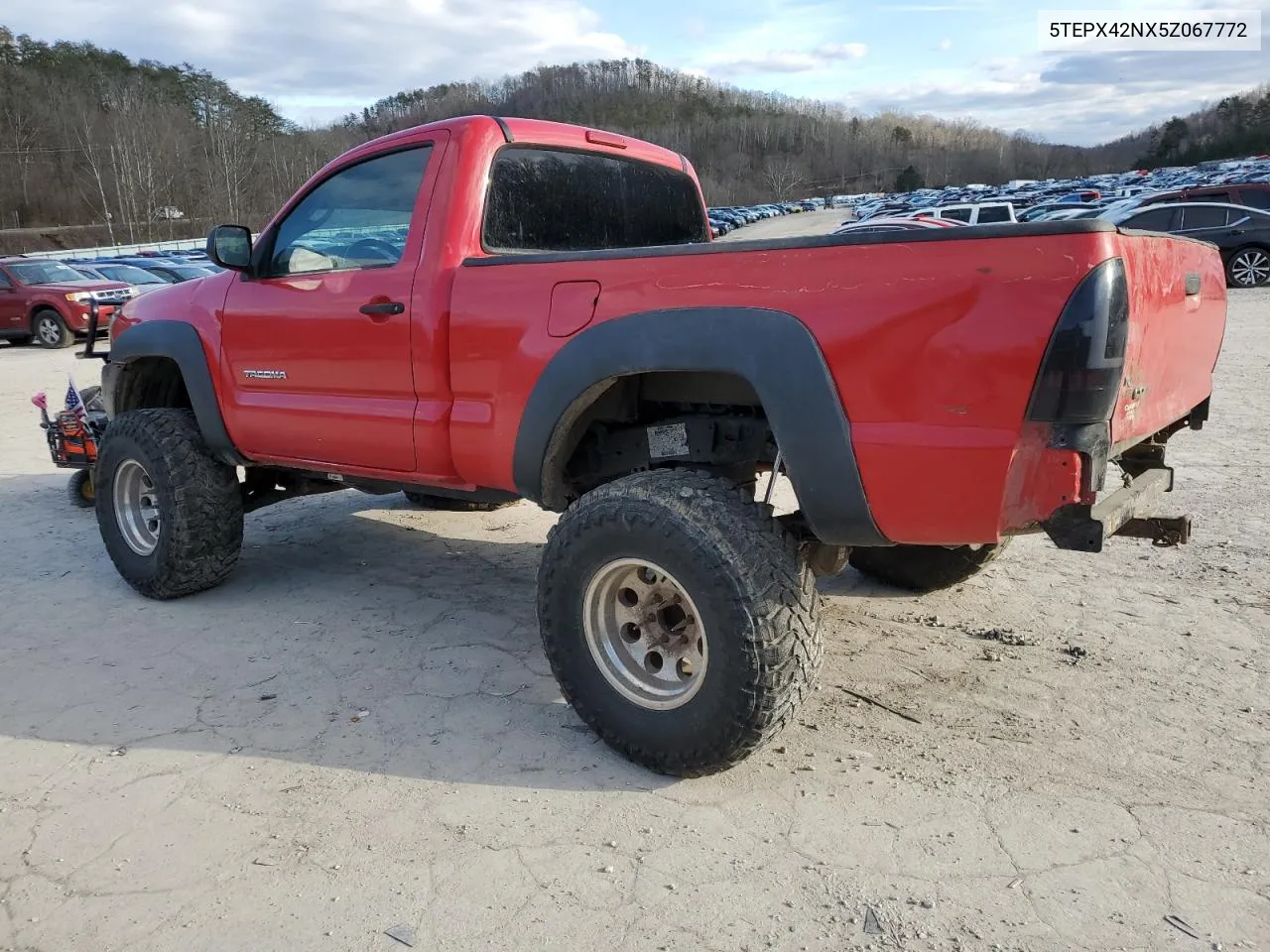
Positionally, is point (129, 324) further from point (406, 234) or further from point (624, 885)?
point (624, 885)

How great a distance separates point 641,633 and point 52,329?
18.6 meters

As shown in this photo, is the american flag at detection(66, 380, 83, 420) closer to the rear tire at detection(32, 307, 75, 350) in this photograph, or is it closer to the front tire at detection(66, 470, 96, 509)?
the front tire at detection(66, 470, 96, 509)

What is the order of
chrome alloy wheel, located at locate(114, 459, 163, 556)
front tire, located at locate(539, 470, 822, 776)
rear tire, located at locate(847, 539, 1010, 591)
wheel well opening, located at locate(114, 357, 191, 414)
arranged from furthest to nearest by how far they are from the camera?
wheel well opening, located at locate(114, 357, 191, 414)
chrome alloy wheel, located at locate(114, 459, 163, 556)
rear tire, located at locate(847, 539, 1010, 591)
front tire, located at locate(539, 470, 822, 776)

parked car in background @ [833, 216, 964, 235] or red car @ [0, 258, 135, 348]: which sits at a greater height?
parked car in background @ [833, 216, 964, 235]

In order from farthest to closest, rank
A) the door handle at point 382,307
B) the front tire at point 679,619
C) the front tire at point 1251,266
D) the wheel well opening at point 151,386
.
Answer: the front tire at point 1251,266 < the wheel well opening at point 151,386 < the door handle at point 382,307 < the front tire at point 679,619

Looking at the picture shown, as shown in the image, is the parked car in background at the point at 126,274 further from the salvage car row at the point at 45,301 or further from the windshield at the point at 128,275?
the salvage car row at the point at 45,301

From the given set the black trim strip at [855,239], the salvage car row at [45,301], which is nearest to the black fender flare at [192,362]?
the black trim strip at [855,239]

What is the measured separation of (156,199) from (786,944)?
81.4 meters

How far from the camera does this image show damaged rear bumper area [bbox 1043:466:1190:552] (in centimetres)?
238

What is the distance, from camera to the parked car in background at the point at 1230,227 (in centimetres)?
1753

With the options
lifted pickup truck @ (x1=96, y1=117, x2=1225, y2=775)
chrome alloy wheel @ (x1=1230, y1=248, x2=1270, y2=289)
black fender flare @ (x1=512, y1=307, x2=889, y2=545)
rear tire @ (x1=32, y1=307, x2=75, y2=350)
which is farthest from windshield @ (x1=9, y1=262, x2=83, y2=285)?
chrome alloy wheel @ (x1=1230, y1=248, x2=1270, y2=289)

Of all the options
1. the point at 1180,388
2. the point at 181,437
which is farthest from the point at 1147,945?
the point at 181,437

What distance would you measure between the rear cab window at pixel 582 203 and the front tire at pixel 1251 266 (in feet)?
57.1

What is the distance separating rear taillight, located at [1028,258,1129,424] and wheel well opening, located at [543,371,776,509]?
0.95 meters
